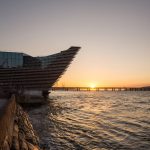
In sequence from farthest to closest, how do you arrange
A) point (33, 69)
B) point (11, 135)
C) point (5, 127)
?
point (33, 69)
point (11, 135)
point (5, 127)

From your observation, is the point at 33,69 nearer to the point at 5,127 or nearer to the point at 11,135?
the point at 11,135

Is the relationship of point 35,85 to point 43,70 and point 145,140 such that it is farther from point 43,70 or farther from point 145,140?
point 145,140

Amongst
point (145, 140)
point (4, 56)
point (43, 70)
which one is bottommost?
point (145, 140)

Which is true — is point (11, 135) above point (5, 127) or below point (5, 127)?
below

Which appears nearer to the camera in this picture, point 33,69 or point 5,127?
point 5,127

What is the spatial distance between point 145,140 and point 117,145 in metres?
2.82

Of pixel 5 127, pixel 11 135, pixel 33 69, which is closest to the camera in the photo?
pixel 5 127

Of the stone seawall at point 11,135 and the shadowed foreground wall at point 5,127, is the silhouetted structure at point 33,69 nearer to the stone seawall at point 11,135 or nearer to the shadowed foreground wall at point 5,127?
the stone seawall at point 11,135

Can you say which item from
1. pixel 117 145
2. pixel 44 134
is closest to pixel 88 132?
pixel 44 134

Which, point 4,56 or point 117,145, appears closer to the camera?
point 117,145

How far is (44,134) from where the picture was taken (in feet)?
60.3

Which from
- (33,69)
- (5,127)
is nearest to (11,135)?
(5,127)

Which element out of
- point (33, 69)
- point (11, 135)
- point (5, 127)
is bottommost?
point (11, 135)

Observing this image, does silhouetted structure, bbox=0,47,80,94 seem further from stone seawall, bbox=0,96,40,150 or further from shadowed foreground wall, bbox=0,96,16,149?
shadowed foreground wall, bbox=0,96,16,149
